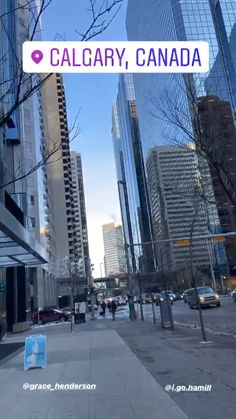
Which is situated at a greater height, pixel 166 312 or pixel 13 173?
pixel 13 173

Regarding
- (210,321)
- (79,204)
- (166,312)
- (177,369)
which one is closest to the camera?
(177,369)

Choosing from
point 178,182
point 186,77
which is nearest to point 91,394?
point 186,77

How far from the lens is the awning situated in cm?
1642

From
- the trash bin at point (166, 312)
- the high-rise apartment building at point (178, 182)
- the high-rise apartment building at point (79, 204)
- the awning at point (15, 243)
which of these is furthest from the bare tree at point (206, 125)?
the high-rise apartment building at point (79, 204)

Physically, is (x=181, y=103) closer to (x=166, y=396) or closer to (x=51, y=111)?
(x=166, y=396)

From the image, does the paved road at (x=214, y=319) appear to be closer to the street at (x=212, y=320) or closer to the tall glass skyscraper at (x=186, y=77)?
the street at (x=212, y=320)

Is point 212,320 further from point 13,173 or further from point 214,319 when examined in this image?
point 13,173

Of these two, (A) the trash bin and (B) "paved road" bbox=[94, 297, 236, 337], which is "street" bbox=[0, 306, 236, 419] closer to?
(B) "paved road" bbox=[94, 297, 236, 337]

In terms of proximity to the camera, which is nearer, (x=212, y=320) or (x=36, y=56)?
(x=36, y=56)

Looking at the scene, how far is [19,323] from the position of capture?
35344mm

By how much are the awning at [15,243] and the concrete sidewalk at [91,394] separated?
18.9ft

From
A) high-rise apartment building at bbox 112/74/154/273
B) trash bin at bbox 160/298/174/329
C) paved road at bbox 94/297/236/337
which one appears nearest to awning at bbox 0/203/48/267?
trash bin at bbox 160/298/174/329

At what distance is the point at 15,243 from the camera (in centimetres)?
1992

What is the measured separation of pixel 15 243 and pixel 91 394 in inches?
517
